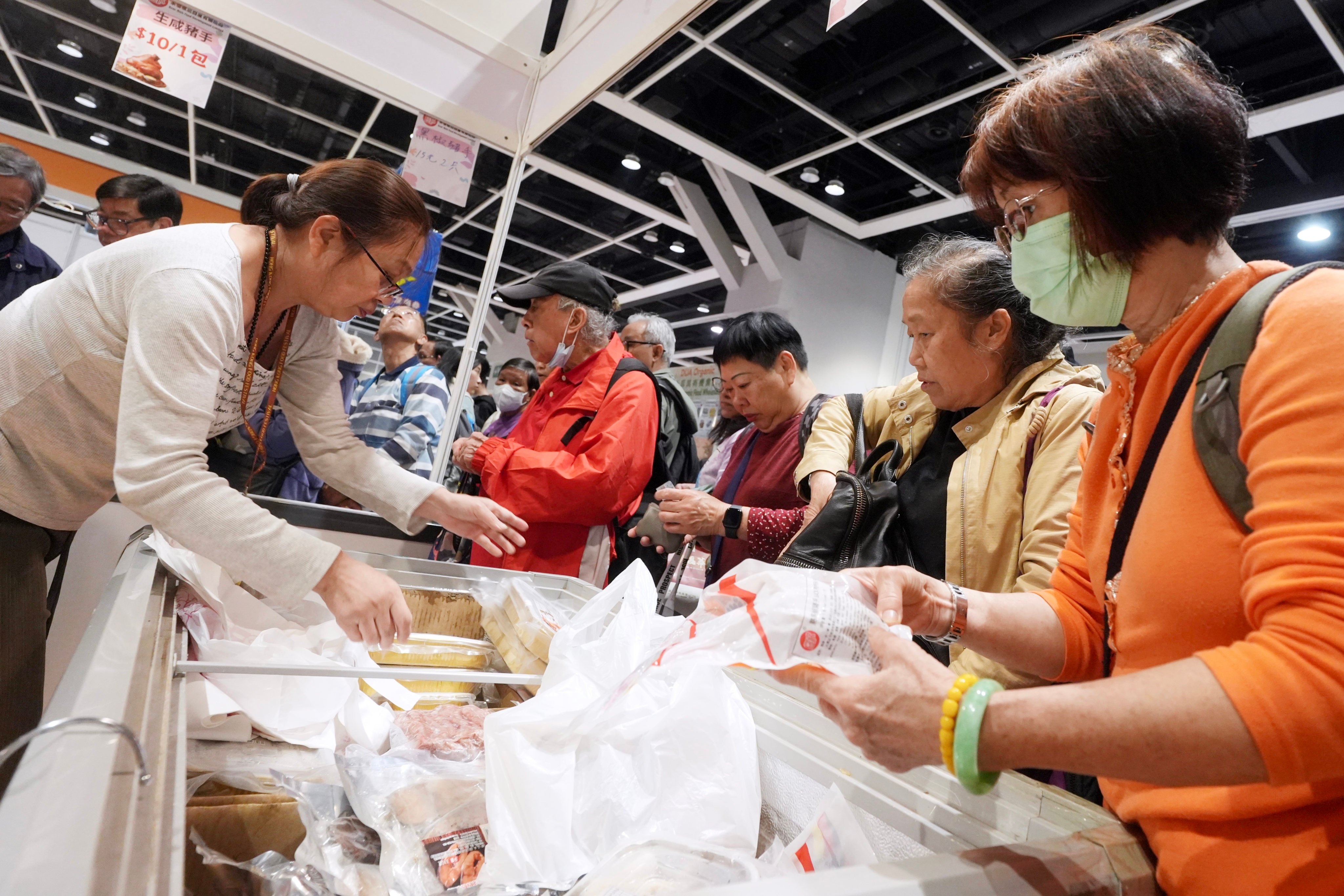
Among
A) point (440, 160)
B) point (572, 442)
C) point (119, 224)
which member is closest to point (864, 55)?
point (440, 160)

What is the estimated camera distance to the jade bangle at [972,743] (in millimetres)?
600

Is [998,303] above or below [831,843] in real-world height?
above

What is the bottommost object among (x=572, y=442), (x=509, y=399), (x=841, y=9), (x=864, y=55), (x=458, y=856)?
(x=458, y=856)

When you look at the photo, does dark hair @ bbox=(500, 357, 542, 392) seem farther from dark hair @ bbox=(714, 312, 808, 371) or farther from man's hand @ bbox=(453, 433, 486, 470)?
dark hair @ bbox=(714, 312, 808, 371)

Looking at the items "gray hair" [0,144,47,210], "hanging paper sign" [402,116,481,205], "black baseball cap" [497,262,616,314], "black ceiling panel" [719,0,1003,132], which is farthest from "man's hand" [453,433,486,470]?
"black ceiling panel" [719,0,1003,132]

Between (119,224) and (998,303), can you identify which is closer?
(998,303)

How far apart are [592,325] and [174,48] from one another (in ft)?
6.06

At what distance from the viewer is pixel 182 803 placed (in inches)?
23.0

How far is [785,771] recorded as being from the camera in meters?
0.99

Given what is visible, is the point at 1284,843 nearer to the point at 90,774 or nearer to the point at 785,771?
the point at 785,771

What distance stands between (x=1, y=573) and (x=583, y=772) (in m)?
1.15

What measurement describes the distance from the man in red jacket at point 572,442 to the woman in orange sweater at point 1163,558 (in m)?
1.44

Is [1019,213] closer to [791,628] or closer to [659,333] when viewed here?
[791,628]

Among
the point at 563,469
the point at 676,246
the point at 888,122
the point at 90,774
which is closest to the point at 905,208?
the point at 888,122
